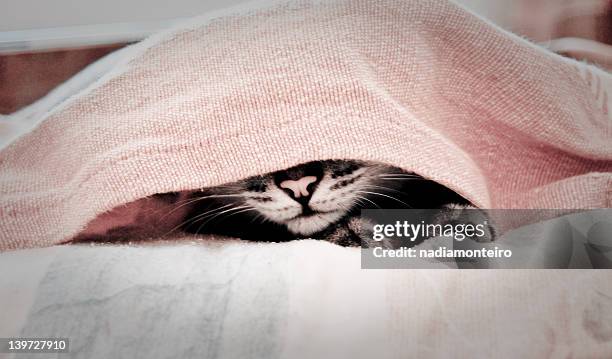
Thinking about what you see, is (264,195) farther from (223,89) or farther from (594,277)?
(594,277)

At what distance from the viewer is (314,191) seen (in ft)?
2.10

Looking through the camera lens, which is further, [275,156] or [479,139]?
[479,139]

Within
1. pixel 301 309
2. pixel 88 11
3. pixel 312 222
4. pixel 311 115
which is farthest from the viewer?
pixel 88 11

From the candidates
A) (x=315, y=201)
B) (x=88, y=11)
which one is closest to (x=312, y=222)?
(x=315, y=201)

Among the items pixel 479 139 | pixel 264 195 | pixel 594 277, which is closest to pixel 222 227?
pixel 264 195

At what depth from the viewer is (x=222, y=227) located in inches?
28.7

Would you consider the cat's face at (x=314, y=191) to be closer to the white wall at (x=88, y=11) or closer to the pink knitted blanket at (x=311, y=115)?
the pink knitted blanket at (x=311, y=115)

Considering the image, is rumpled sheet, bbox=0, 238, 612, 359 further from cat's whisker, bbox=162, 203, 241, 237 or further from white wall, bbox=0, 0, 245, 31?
white wall, bbox=0, 0, 245, 31

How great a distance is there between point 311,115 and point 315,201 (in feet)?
0.42

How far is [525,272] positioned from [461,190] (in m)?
0.12

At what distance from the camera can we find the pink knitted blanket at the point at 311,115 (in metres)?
0.55

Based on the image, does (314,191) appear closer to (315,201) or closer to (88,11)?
(315,201)

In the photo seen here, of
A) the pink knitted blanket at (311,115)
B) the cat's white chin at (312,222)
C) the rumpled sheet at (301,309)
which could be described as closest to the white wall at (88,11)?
the pink knitted blanket at (311,115)

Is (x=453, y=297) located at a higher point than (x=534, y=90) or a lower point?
lower
